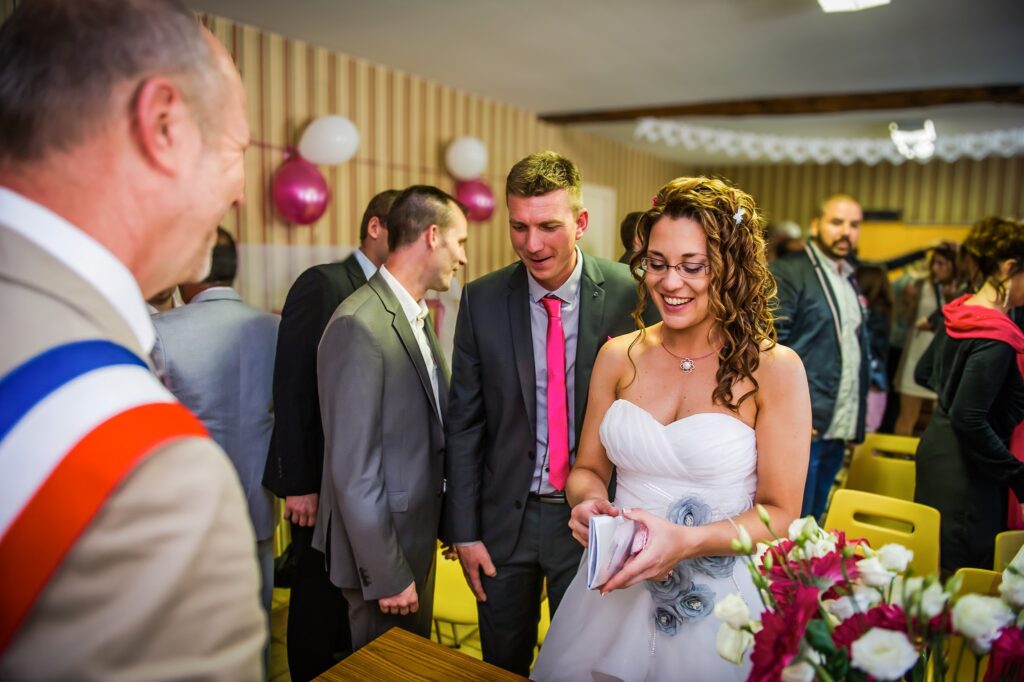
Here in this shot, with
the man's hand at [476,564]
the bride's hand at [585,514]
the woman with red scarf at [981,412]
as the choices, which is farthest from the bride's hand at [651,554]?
the woman with red scarf at [981,412]

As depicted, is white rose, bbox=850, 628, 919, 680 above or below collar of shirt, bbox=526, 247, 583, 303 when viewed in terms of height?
below

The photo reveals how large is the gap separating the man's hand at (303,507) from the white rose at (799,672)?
1.91 m

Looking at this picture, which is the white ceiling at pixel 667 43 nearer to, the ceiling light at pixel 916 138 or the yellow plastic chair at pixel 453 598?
the ceiling light at pixel 916 138

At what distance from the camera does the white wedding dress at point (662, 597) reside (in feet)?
4.85

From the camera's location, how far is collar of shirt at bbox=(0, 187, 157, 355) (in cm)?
57

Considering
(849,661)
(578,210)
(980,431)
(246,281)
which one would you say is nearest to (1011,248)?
(980,431)

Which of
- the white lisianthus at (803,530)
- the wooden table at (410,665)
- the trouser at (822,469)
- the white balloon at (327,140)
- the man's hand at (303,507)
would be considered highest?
the white balloon at (327,140)

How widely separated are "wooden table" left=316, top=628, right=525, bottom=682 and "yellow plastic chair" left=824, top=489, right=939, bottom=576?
1.40 metres

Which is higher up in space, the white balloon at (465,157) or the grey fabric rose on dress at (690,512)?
the white balloon at (465,157)

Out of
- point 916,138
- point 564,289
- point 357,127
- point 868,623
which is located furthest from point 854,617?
point 916,138

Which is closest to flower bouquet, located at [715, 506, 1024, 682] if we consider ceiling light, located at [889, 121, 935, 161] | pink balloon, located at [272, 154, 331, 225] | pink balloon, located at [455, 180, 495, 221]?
pink balloon, located at [272, 154, 331, 225]

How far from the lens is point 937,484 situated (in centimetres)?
246

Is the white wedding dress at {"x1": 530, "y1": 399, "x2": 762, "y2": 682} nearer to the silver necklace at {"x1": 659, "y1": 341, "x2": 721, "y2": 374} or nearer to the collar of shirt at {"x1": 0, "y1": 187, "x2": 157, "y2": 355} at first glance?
the silver necklace at {"x1": 659, "y1": 341, "x2": 721, "y2": 374}

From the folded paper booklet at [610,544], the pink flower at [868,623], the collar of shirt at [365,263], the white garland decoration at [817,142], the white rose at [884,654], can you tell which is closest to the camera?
the white rose at [884,654]
